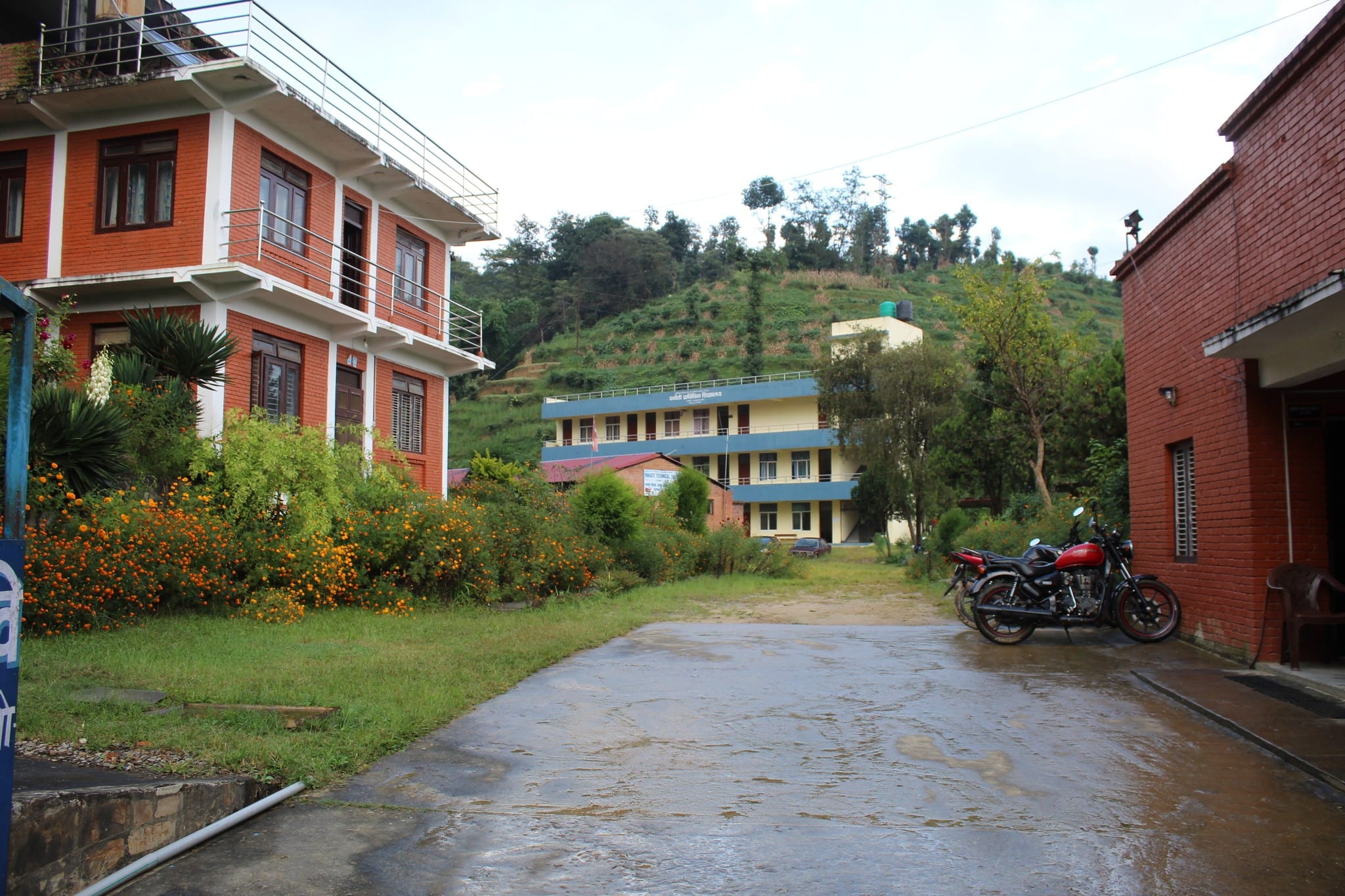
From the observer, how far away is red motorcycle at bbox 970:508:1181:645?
1104 cm

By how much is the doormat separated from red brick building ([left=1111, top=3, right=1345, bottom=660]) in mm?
711

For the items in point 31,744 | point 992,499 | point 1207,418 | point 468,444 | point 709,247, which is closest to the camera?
point 31,744

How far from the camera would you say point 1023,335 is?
24.8 meters

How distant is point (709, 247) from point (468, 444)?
50.1 meters

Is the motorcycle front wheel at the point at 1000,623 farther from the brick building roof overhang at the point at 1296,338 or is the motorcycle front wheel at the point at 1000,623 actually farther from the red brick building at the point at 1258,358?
the brick building roof overhang at the point at 1296,338

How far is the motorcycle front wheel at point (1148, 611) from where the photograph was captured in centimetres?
1080

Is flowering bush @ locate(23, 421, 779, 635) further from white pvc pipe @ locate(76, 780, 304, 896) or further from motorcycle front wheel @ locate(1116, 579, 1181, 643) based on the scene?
motorcycle front wheel @ locate(1116, 579, 1181, 643)

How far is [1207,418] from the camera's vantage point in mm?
9969

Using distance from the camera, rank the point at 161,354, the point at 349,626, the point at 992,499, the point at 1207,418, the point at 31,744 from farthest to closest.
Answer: the point at 992,499, the point at 161,354, the point at 349,626, the point at 1207,418, the point at 31,744

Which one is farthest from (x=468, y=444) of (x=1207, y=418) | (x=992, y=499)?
(x=1207, y=418)

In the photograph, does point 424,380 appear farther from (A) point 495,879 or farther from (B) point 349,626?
(A) point 495,879

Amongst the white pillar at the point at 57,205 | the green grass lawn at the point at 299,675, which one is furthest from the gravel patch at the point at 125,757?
the white pillar at the point at 57,205

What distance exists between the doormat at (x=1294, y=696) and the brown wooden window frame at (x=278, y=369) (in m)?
14.0

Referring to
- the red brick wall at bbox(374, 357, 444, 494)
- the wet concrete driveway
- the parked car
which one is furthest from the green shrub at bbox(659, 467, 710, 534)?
the wet concrete driveway
